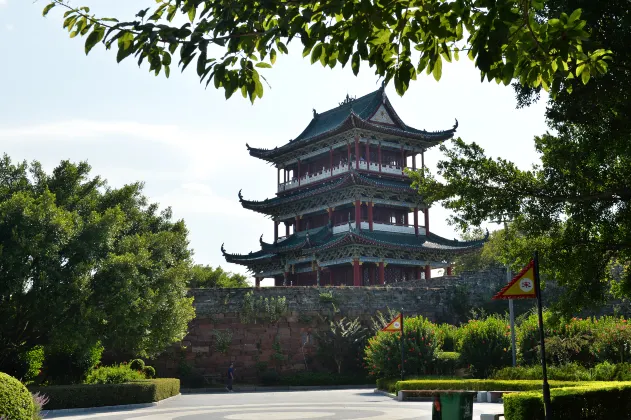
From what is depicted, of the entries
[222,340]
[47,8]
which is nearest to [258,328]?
[222,340]

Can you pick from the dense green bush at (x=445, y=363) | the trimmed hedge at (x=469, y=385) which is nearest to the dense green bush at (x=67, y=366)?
the trimmed hedge at (x=469, y=385)

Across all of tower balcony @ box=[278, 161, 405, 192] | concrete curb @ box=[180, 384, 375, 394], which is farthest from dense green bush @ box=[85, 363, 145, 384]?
tower balcony @ box=[278, 161, 405, 192]

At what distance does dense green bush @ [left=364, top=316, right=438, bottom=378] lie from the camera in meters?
29.2

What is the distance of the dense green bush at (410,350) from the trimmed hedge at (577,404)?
14.4 metres

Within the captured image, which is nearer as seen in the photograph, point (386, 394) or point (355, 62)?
point (355, 62)

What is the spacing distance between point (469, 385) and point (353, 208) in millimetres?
27767

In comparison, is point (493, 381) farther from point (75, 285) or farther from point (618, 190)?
point (75, 285)

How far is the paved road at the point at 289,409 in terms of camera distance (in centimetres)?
2033

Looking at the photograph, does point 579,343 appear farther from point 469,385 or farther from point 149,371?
point 149,371

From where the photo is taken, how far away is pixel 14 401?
44.2ft

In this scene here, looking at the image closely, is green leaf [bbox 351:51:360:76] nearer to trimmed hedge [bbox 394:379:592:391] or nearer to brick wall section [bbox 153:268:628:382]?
trimmed hedge [bbox 394:379:592:391]

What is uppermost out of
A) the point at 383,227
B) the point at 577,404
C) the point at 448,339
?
the point at 383,227

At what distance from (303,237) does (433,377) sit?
86.1 feet

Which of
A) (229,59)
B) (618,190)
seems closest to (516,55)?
(229,59)
